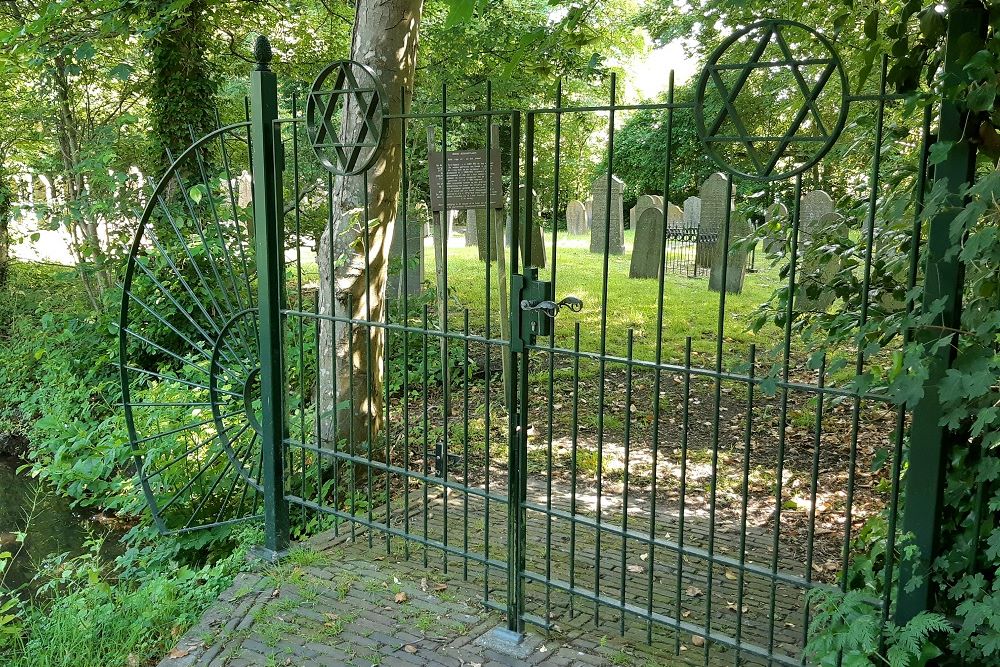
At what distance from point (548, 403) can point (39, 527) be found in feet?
17.7

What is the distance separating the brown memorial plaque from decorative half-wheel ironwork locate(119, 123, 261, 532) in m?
1.32

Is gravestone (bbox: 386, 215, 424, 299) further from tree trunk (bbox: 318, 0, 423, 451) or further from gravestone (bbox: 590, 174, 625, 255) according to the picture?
gravestone (bbox: 590, 174, 625, 255)

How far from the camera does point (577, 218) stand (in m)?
21.3

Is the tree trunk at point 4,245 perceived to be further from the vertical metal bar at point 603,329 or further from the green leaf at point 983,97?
the green leaf at point 983,97

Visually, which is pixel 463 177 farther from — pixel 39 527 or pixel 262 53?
pixel 39 527

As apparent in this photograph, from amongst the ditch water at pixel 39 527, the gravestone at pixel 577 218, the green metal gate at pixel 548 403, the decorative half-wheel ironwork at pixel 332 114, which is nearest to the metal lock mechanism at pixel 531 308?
the green metal gate at pixel 548 403

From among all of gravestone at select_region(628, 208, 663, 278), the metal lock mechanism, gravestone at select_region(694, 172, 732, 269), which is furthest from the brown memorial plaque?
gravestone at select_region(694, 172, 732, 269)

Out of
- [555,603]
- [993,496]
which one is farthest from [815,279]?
[555,603]

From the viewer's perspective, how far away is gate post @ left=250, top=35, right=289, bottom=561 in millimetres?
4352

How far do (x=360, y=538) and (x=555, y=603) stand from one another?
1364mm

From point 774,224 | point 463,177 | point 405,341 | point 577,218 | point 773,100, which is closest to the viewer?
point 774,224

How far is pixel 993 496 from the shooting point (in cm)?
261

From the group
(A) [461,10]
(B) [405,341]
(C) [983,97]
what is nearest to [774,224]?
(C) [983,97]

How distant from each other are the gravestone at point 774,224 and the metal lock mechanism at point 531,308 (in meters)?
1.16
